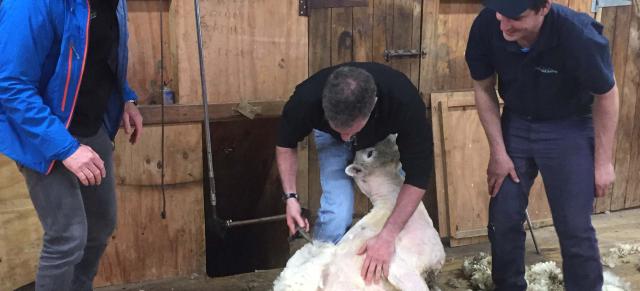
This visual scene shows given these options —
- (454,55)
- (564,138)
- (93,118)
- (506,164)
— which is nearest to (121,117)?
(93,118)

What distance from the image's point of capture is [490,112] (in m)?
3.10

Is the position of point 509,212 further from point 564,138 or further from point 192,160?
point 192,160

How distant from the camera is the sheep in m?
2.52

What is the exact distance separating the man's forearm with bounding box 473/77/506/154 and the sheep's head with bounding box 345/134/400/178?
1.69ft

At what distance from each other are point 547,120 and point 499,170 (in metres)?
0.35

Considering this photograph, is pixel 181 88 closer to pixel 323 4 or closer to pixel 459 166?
pixel 323 4

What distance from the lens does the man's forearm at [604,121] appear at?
2.67 m

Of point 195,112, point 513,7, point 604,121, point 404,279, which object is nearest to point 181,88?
point 195,112

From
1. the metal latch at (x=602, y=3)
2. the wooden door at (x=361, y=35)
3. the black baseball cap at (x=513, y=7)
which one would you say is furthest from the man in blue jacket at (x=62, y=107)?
the metal latch at (x=602, y=3)

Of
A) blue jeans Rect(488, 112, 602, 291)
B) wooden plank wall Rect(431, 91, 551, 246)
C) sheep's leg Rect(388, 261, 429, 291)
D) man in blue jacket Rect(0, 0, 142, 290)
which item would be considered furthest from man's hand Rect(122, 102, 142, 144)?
wooden plank wall Rect(431, 91, 551, 246)

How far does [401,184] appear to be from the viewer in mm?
2990

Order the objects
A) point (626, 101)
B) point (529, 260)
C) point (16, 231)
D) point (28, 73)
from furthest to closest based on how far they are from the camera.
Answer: point (626, 101)
point (529, 260)
point (16, 231)
point (28, 73)

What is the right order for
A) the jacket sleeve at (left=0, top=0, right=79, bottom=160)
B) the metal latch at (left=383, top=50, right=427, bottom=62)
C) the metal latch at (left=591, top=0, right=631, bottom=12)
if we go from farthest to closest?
the metal latch at (left=591, top=0, right=631, bottom=12) < the metal latch at (left=383, top=50, right=427, bottom=62) < the jacket sleeve at (left=0, top=0, right=79, bottom=160)

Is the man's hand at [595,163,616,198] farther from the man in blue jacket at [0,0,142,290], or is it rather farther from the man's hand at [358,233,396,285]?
the man in blue jacket at [0,0,142,290]
